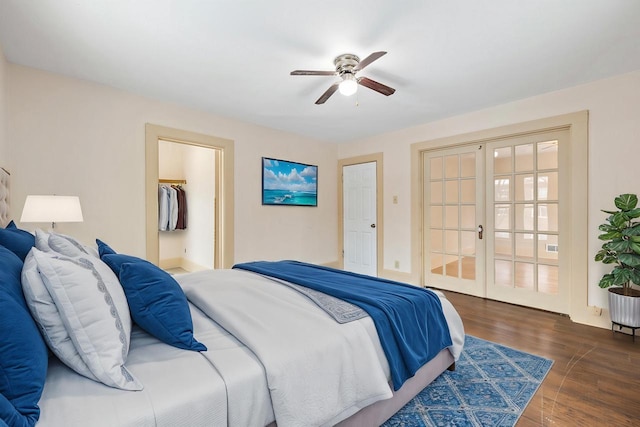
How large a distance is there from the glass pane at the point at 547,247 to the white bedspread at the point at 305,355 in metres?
2.96

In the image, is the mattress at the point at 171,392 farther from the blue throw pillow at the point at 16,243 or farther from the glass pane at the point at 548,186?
the glass pane at the point at 548,186

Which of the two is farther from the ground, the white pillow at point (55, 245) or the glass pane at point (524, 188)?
the glass pane at point (524, 188)

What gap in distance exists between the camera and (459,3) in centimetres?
183

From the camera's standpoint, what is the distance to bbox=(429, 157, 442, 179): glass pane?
4.21 metres

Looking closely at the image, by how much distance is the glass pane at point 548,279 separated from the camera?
330cm

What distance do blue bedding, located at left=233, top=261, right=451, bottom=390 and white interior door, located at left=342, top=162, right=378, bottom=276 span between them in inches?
112

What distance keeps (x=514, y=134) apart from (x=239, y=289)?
139 inches

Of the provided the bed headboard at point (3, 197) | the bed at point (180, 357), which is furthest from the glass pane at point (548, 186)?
the bed headboard at point (3, 197)

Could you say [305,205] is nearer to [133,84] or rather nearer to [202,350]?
[133,84]

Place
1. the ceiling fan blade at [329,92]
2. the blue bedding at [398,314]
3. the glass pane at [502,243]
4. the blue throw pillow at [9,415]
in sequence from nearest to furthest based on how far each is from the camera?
the blue throw pillow at [9,415], the blue bedding at [398,314], the ceiling fan blade at [329,92], the glass pane at [502,243]

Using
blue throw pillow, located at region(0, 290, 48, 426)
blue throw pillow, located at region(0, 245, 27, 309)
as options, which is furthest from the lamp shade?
blue throw pillow, located at region(0, 290, 48, 426)

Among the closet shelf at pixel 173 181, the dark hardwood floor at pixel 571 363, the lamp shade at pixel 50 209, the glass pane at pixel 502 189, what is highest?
the closet shelf at pixel 173 181

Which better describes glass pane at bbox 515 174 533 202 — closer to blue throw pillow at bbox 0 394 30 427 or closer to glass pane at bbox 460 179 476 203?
glass pane at bbox 460 179 476 203

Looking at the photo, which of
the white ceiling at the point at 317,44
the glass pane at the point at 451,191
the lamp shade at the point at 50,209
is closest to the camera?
the white ceiling at the point at 317,44
